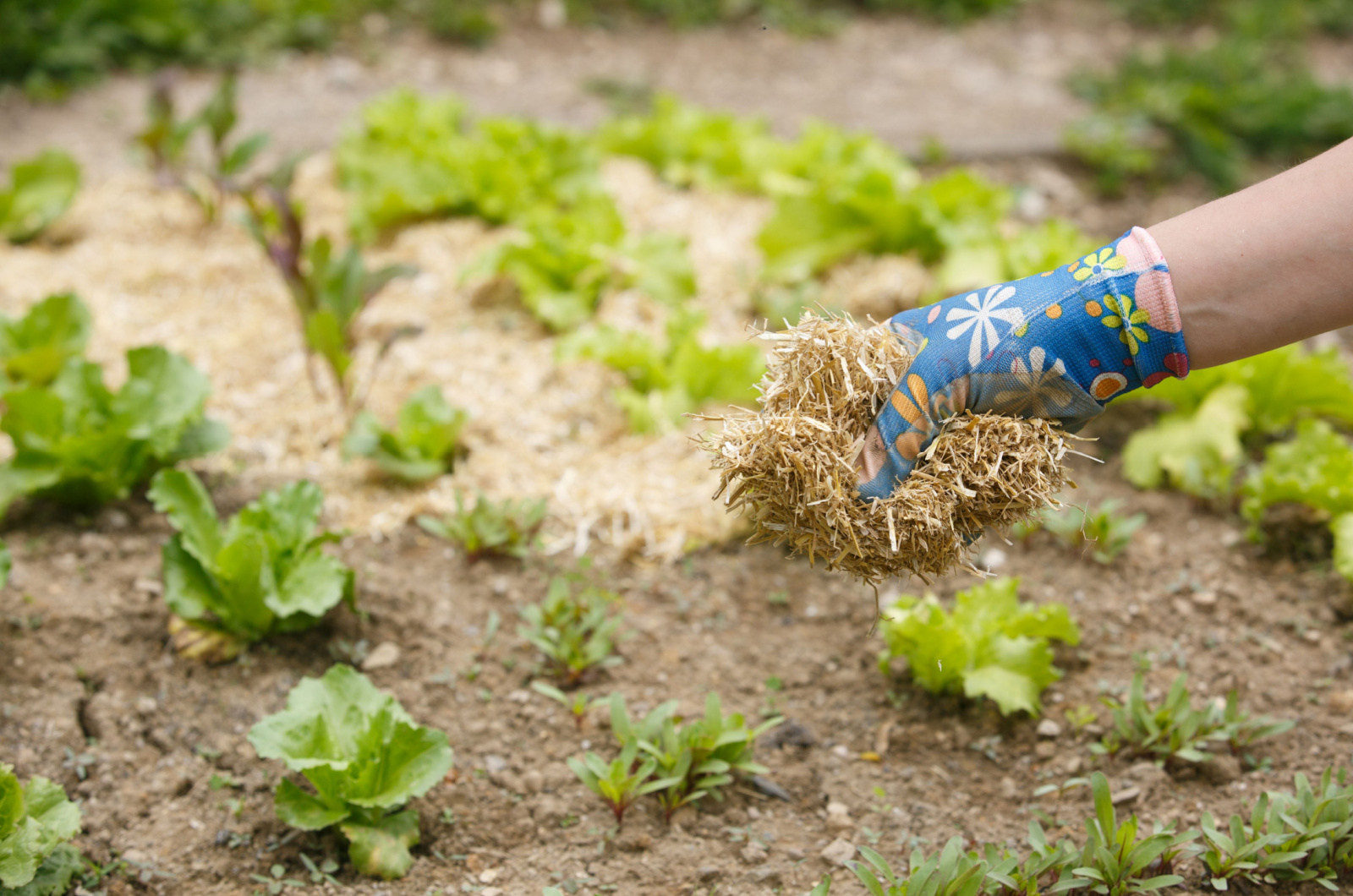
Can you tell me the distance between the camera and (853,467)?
5.78ft

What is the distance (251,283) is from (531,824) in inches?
104

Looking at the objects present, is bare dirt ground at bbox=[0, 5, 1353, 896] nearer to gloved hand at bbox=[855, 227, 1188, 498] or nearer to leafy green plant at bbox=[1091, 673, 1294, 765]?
leafy green plant at bbox=[1091, 673, 1294, 765]

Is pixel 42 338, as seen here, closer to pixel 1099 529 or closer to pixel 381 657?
pixel 381 657

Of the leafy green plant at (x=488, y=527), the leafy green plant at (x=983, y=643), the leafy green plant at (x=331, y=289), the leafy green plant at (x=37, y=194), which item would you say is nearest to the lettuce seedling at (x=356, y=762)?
the leafy green plant at (x=488, y=527)

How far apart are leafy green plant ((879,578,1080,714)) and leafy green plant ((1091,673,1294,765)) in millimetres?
157

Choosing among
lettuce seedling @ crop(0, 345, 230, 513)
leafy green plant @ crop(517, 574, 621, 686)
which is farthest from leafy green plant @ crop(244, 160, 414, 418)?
leafy green plant @ crop(517, 574, 621, 686)

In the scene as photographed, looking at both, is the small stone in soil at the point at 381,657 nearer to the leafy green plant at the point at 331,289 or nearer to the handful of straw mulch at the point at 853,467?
the leafy green plant at the point at 331,289

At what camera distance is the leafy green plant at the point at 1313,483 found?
97.8 inches

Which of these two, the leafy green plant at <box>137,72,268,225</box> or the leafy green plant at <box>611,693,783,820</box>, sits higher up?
the leafy green plant at <box>137,72,268,225</box>

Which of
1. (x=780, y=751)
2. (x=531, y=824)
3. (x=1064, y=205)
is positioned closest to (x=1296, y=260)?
(x=780, y=751)

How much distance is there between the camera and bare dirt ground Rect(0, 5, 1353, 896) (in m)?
1.97

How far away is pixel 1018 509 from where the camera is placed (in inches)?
71.2

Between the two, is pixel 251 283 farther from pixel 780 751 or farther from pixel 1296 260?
pixel 1296 260

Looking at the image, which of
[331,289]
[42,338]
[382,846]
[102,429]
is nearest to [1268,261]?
[382,846]
